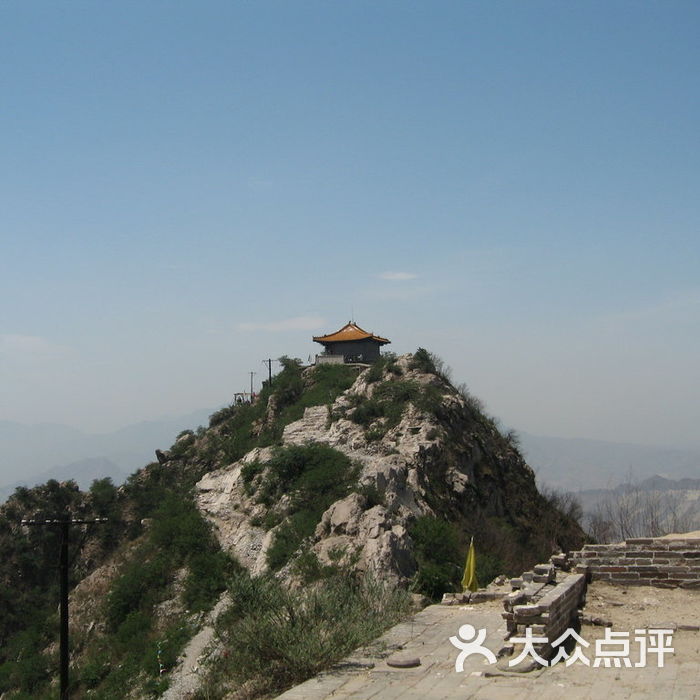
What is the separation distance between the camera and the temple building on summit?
4356cm

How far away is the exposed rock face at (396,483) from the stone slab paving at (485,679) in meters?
10.9

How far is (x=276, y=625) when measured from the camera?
9.86 metres

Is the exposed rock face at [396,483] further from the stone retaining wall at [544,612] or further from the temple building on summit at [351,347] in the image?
the stone retaining wall at [544,612]

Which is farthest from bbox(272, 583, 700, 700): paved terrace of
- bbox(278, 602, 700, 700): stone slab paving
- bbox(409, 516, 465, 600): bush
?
bbox(409, 516, 465, 600): bush

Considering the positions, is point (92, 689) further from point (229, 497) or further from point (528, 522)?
point (528, 522)

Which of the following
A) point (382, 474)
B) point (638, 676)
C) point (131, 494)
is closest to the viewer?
point (638, 676)

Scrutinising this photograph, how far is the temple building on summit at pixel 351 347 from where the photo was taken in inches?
1715

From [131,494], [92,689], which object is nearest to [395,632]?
[92,689]

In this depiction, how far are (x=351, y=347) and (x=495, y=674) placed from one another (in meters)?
35.2

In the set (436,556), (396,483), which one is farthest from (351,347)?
(436,556)

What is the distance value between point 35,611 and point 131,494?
745 centimetres

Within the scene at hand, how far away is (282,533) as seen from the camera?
974 inches

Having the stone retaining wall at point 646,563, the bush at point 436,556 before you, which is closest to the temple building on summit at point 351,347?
the bush at point 436,556

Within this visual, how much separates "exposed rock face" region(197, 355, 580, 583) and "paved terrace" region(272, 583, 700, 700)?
378 inches
